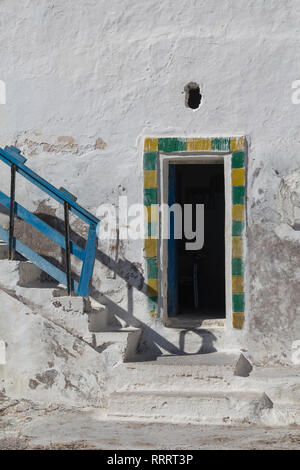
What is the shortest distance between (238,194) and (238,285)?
2.86 feet

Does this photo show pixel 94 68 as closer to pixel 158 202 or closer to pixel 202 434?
pixel 158 202

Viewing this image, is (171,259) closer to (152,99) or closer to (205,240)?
(152,99)

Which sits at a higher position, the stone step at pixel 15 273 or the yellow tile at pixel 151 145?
the yellow tile at pixel 151 145

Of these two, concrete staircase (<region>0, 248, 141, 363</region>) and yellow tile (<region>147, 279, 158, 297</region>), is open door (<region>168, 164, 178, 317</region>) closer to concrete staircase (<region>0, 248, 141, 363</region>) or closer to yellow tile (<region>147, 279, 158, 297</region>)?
yellow tile (<region>147, 279, 158, 297</region>)

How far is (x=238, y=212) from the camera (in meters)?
7.75

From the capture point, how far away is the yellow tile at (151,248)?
25.8 feet

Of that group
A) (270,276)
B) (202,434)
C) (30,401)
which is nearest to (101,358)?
(30,401)

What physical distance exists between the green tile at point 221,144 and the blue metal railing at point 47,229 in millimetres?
1374

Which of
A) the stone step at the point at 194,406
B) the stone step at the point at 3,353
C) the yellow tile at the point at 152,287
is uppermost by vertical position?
the yellow tile at the point at 152,287

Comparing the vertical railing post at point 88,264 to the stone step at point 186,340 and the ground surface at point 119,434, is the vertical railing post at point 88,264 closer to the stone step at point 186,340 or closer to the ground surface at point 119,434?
the stone step at point 186,340

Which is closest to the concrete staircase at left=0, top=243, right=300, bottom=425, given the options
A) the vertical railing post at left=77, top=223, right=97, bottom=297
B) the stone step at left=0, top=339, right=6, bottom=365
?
the stone step at left=0, top=339, right=6, bottom=365

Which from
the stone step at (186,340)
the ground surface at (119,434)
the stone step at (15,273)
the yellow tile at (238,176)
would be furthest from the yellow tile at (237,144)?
the ground surface at (119,434)

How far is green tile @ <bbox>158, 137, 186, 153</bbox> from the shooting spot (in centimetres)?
784

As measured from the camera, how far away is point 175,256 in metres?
8.71
